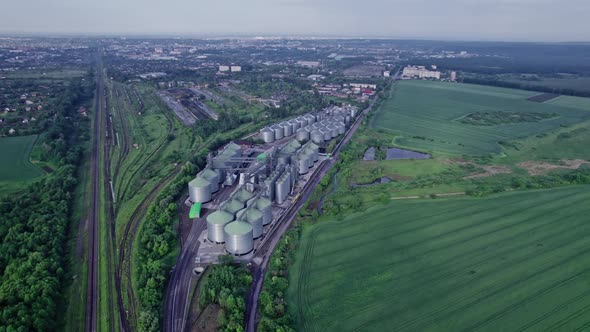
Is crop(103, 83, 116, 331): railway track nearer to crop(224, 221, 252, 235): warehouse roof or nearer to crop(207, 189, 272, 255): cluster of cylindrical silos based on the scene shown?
crop(207, 189, 272, 255): cluster of cylindrical silos

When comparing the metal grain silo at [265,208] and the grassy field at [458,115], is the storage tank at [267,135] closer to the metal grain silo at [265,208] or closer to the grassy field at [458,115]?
the grassy field at [458,115]

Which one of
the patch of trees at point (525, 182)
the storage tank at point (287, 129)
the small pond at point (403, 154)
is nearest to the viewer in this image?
the patch of trees at point (525, 182)

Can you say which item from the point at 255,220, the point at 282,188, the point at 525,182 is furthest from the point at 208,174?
the point at 525,182

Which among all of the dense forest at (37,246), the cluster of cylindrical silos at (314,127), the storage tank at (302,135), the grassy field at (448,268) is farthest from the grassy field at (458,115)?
the dense forest at (37,246)

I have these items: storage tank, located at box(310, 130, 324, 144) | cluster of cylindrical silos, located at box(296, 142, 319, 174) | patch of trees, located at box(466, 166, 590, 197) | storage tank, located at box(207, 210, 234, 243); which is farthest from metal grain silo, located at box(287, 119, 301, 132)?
storage tank, located at box(207, 210, 234, 243)

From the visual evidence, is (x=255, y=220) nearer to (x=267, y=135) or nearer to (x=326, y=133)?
(x=267, y=135)
